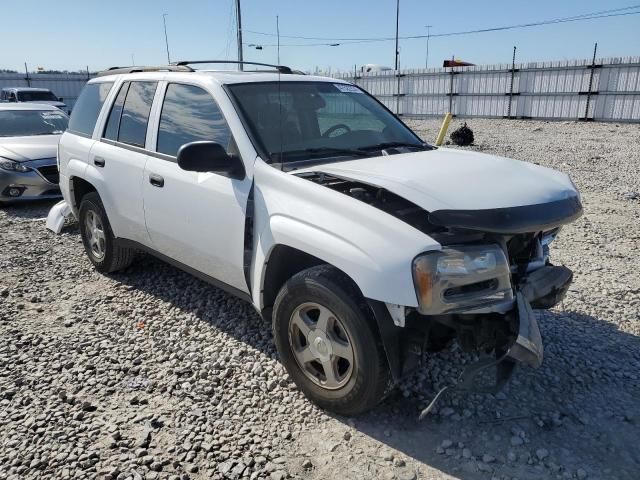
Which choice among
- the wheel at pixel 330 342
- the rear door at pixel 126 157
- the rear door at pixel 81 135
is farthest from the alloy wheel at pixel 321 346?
the rear door at pixel 81 135

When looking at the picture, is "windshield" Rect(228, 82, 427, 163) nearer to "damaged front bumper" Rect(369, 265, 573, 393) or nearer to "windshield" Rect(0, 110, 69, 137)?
"damaged front bumper" Rect(369, 265, 573, 393)

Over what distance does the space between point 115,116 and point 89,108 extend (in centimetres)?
69

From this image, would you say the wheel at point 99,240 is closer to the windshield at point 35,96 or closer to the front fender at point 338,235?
the front fender at point 338,235

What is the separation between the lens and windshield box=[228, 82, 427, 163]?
3.47m

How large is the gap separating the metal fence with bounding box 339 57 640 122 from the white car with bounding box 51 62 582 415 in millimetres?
19094

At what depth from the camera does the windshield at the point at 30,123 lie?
9.09 metres

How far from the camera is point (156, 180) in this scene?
3.94 meters

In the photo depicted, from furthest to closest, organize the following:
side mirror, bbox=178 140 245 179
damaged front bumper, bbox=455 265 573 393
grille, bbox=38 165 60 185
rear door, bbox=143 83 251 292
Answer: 1. grille, bbox=38 165 60 185
2. rear door, bbox=143 83 251 292
3. side mirror, bbox=178 140 245 179
4. damaged front bumper, bbox=455 265 573 393

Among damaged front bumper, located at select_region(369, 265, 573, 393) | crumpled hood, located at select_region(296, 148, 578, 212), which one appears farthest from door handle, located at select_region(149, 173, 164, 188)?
damaged front bumper, located at select_region(369, 265, 573, 393)

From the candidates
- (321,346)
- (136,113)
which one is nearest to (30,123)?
(136,113)

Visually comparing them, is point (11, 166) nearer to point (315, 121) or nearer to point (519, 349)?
point (315, 121)

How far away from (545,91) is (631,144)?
805 centimetres

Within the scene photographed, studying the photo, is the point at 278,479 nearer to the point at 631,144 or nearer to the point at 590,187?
the point at 590,187

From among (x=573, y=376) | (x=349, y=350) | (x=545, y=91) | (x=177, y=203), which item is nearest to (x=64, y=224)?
(x=177, y=203)
